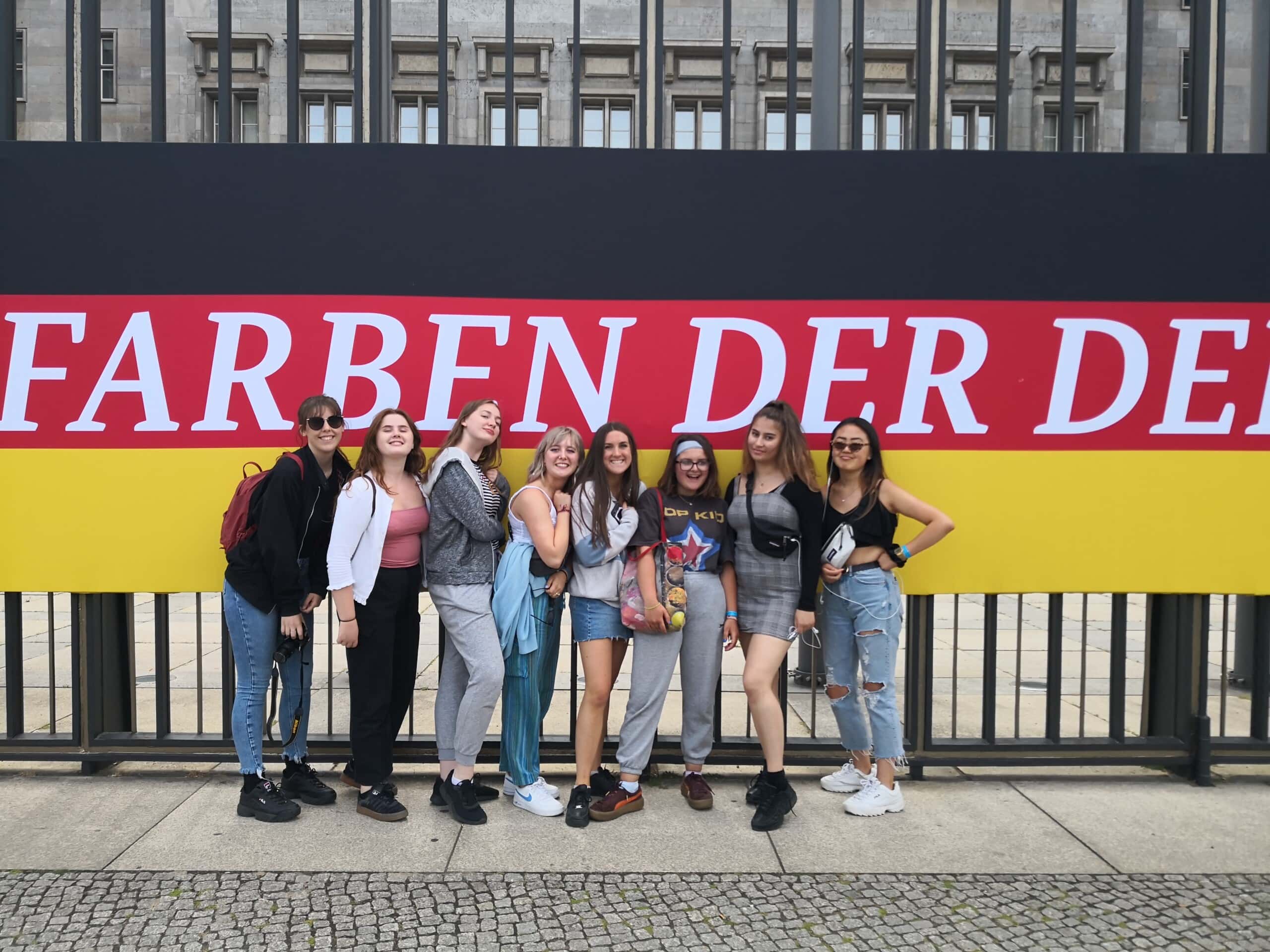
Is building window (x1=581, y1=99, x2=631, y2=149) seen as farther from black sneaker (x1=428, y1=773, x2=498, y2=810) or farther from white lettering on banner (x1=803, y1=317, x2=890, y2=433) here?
black sneaker (x1=428, y1=773, x2=498, y2=810)

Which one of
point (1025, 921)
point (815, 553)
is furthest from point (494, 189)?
point (1025, 921)

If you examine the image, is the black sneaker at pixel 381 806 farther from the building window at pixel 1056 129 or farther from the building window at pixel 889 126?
the building window at pixel 1056 129

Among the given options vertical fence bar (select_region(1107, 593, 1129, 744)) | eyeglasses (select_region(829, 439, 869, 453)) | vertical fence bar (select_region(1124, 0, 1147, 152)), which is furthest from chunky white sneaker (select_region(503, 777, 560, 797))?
vertical fence bar (select_region(1124, 0, 1147, 152))

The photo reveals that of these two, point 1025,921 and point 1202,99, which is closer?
point 1025,921

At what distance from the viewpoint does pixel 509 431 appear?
187 inches

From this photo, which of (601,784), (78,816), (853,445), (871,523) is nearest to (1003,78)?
(853,445)

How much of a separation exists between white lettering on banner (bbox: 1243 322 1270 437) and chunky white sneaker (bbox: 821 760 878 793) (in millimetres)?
2726

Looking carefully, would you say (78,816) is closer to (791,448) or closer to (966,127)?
(791,448)

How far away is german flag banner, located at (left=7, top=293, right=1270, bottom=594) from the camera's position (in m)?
Result: 4.70

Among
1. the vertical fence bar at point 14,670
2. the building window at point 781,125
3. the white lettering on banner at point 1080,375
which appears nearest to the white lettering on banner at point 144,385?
the vertical fence bar at point 14,670

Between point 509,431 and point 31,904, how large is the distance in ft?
9.34

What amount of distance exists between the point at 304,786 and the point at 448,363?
226 centimetres

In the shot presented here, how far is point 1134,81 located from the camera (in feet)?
15.6

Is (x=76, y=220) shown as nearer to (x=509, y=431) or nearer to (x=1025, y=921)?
(x=509, y=431)
